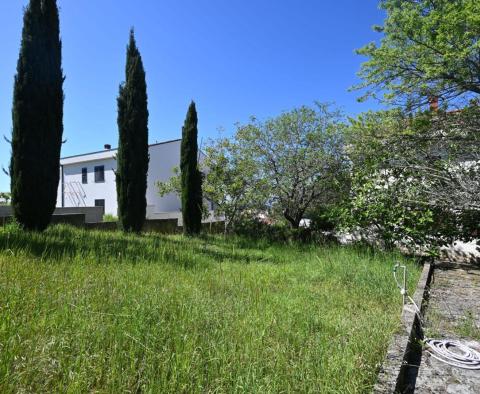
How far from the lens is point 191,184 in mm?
12555

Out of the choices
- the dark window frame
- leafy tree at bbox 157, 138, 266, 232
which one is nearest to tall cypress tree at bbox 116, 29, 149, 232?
leafy tree at bbox 157, 138, 266, 232

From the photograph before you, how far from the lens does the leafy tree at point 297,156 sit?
10.3 metres

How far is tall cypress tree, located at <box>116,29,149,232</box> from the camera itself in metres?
10.8

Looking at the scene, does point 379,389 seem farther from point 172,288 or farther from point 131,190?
point 131,190

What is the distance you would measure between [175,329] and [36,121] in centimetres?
721

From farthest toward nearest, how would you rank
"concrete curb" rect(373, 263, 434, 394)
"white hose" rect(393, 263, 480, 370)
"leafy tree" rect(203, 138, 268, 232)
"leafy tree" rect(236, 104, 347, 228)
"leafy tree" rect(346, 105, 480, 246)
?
"leafy tree" rect(203, 138, 268, 232), "leafy tree" rect(236, 104, 347, 228), "leafy tree" rect(346, 105, 480, 246), "white hose" rect(393, 263, 480, 370), "concrete curb" rect(373, 263, 434, 394)

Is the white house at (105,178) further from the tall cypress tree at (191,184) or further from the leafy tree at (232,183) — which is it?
the leafy tree at (232,183)

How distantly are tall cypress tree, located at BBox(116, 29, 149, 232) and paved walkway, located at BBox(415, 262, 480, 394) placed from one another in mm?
8669

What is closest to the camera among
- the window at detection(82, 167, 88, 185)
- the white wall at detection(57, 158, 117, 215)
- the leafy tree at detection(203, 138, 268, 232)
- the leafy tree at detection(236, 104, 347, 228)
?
the leafy tree at detection(236, 104, 347, 228)

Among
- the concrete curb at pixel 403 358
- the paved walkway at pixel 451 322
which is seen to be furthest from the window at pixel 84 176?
the concrete curb at pixel 403 358

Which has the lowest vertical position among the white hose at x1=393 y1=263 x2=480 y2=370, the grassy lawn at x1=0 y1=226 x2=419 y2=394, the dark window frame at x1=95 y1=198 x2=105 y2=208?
the white hose at x1=393 y1=263 x2=480 y2=370

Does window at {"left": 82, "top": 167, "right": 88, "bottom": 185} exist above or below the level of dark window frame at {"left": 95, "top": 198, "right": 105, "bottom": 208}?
above

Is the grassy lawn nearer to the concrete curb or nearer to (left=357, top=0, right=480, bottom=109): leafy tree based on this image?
the concrete curb

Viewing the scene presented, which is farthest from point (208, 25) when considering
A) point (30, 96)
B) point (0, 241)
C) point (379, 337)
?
point (379, 337)
